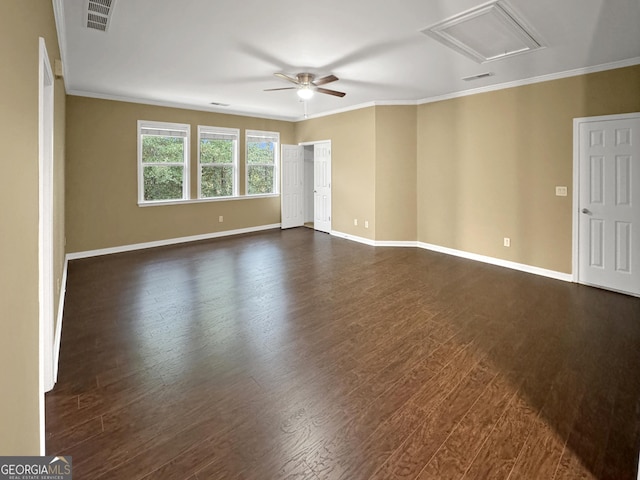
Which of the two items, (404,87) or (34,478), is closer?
(34,478)

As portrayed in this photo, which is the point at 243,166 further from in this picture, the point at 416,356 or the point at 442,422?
the point at 442,422

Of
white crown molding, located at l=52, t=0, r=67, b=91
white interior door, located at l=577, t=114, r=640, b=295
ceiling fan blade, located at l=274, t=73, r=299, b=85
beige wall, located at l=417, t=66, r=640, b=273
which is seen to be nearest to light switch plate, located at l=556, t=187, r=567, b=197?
beige wall, located at l=417, t=66, r=640, b=273

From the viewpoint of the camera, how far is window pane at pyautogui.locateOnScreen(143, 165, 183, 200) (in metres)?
6.87

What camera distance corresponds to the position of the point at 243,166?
8227mm

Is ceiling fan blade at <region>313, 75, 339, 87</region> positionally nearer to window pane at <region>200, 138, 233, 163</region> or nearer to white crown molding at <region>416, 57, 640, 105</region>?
white crown molding at <region>416, 57, 640, 105</region>

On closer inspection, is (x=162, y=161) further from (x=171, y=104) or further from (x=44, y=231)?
(x=44, y=231)

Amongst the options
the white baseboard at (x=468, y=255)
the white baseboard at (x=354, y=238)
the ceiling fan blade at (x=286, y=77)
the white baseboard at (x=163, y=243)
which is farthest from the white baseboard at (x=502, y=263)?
the white baseboard at (x=163, y=243)

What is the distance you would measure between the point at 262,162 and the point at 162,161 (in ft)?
7.76

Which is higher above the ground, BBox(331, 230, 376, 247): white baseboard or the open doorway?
the open doorway

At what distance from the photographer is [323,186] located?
8391mm

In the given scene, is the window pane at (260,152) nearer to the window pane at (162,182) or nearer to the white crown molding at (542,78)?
the window pane at (162,182)

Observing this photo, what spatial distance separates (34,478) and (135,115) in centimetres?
653

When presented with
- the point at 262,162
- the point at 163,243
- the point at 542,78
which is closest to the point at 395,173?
the point at 542,78

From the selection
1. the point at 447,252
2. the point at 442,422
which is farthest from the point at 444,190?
the point at 442,422
